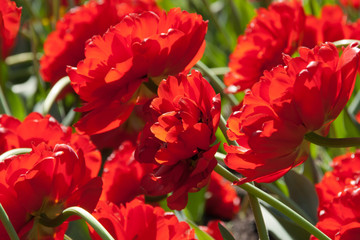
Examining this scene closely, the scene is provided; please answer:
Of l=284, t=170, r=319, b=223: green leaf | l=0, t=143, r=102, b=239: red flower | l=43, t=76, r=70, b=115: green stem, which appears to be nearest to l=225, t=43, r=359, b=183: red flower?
l=0, t=143, r=102, b=239: red flower

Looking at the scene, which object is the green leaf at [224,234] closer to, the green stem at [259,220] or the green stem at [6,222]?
the green stem at [259,220]

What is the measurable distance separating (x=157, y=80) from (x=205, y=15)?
137 centimetres

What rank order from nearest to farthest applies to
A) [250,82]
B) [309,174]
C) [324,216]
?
[324,216] → [250,82] → [309,174]

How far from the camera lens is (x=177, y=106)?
0.50m

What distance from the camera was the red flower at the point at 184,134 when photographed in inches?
19.0

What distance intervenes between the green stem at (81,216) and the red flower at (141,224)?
0.04 m

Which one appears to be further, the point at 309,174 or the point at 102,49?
the point at 309,174

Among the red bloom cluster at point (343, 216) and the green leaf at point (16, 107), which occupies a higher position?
the red bloom cluster at point (343, 216)

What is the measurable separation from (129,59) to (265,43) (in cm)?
36

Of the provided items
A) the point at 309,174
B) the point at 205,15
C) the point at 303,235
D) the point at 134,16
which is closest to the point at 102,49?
the point at 134,16

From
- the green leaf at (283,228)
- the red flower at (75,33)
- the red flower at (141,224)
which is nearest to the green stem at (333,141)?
the red flower at (141,224)

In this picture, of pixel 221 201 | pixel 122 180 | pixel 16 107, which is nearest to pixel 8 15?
pixel 122 180

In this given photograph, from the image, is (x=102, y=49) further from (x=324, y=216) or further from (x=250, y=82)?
(x=250, y=82)

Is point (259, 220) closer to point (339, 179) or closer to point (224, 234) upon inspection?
point (224, 234)
